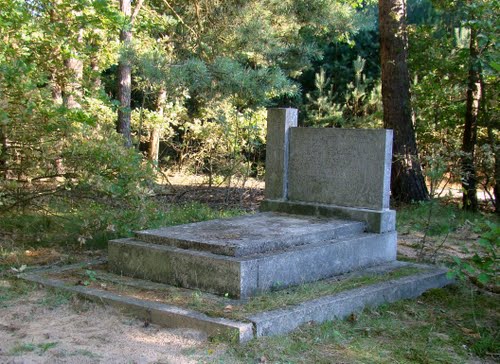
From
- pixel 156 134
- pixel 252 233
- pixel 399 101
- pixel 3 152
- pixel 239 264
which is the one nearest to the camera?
pixel 239 264

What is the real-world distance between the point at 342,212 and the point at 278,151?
3.56 feet

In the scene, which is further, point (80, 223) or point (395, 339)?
point (80, 223)

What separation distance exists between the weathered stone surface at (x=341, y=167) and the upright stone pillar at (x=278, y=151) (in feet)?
0.18

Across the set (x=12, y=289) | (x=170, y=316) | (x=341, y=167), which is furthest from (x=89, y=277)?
(x=341, y=167)

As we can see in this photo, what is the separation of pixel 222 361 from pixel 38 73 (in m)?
4.81

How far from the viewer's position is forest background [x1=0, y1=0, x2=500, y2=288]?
7461mm

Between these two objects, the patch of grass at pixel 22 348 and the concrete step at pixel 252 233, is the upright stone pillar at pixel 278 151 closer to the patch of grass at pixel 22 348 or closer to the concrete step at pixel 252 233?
the concrete step at pixel 252 233

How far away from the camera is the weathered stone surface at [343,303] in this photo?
15.6ft

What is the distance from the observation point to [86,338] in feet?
15.0

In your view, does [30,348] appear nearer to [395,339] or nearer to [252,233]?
[252,233]

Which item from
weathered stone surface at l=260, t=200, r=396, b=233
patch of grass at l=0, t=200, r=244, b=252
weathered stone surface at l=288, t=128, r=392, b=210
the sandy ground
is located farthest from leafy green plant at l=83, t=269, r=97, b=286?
weathered stone surface at l=288, t=128, r=392, b=210

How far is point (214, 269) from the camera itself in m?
5.42

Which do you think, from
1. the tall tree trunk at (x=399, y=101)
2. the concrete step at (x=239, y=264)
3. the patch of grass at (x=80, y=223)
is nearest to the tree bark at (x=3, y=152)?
the patch of grass at (x=80, y=223)

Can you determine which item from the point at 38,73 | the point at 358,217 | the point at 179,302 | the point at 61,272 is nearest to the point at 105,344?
the point at 179,302
